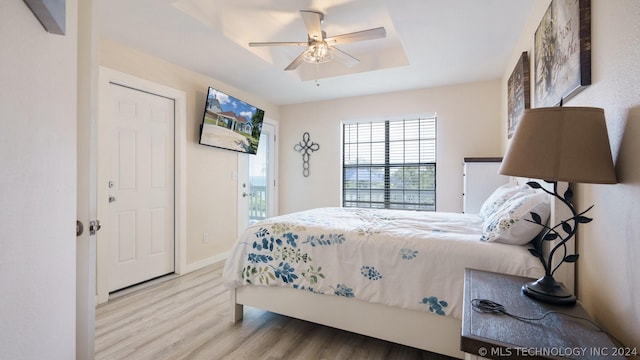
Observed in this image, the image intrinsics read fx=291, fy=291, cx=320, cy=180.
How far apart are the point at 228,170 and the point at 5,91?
337 centimetres

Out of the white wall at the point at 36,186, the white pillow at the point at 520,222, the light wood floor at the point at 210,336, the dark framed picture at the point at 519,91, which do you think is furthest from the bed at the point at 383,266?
the white wall at the point at 36,186

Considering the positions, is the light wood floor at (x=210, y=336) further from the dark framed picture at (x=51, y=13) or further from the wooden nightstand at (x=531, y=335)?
the dark framed picture at (x=51, y=13)

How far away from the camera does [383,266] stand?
1.77 meters

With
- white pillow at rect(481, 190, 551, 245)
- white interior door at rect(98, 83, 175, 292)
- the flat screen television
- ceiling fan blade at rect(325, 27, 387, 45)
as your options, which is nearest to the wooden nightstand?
white pillow at rect(481, 190, 551, 245)

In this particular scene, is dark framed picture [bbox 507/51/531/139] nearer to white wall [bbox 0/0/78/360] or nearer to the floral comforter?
the floral comforter

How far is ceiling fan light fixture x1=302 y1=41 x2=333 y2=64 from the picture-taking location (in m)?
2.49

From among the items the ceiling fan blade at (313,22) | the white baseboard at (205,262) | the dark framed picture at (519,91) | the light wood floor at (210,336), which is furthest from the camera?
the white baseboard at (205,262)

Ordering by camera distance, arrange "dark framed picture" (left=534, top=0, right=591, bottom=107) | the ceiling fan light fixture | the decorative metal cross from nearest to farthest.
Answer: "dark framed picture" (left=534, top=0, right=591, bottom=107) → the ceiling fan light fixture → the decorative metal cross

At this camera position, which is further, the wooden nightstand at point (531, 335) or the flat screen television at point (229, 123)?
the flat screen television at point (229, 123)

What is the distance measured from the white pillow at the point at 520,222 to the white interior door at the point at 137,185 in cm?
311

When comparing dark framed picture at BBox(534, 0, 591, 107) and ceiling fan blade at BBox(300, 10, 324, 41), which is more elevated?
ceiling fan blade at BBox(300, 10, 324, 41)

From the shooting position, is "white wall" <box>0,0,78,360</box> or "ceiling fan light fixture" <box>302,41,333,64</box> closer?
"white wall" <box>0,0,78,360</box>

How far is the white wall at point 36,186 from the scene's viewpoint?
694mm

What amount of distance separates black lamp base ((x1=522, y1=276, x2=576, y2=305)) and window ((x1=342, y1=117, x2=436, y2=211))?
3.16 meters
